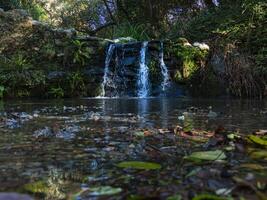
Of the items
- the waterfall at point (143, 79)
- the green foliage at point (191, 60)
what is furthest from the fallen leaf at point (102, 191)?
the green foliage at point (191, 60)

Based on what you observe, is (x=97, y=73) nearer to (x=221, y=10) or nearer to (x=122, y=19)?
(x=221, y=10)

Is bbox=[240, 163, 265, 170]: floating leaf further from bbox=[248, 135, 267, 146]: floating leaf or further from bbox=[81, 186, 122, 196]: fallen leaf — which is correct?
bbox=[81, 186, 122, 196]: fallen leaf

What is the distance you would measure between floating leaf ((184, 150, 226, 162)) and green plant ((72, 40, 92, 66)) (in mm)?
9791

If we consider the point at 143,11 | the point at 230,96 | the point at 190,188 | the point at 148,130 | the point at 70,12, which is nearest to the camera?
the point at 190,188

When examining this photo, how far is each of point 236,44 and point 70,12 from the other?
12.9 meters

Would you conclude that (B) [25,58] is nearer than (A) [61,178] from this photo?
No

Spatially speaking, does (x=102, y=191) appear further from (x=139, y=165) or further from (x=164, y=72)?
(x=164, y=72)

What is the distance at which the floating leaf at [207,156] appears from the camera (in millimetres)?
2670

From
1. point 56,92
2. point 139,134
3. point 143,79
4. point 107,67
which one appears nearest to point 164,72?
point 143,79

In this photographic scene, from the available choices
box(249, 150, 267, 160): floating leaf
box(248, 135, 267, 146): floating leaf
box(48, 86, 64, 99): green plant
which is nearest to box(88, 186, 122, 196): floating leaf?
box(249, 150, 267, 160): floating leaf

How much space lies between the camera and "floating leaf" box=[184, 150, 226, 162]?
267 cm

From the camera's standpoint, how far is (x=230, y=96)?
35.2ft

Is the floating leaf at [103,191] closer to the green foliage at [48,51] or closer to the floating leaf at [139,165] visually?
the floating leaf at [139,165]

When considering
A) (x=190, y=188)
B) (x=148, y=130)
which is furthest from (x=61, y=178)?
(x=148, y=130)
